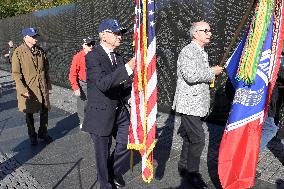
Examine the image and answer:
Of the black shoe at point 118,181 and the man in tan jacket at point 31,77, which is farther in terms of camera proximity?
the man in tan jacket at point 31,77

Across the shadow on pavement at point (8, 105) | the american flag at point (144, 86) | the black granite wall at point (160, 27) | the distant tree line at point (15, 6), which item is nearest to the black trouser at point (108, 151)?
the american flag at point (144, 86)

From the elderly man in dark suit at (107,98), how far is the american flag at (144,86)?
0.16 m

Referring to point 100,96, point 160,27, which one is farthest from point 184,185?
point 160,27

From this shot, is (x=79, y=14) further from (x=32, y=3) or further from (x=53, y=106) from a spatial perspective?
(x=32, y=3)

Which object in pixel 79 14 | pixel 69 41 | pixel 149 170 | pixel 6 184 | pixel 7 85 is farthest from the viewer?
pixel 7 85

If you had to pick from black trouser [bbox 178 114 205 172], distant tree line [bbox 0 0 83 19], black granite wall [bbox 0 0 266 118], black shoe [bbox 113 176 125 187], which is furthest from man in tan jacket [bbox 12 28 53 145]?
distant tree line [bbox 0 0 83 19]

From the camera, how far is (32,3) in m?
27.0

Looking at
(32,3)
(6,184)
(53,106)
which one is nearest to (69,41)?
(53,106)

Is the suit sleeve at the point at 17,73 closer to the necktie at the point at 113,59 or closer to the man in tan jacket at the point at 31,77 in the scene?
the man in tan jacket at the point at 31,77

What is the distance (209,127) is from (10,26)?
15.8 meters

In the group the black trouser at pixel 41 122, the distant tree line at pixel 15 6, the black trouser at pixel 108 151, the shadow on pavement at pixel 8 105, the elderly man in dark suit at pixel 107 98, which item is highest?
the elderly man in dark suit at pixel 107 98

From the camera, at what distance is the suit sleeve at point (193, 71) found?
4.17m

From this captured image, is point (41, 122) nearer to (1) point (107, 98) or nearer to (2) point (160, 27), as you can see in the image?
(1) point (107, 98)

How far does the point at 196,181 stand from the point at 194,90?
1.17 metres
